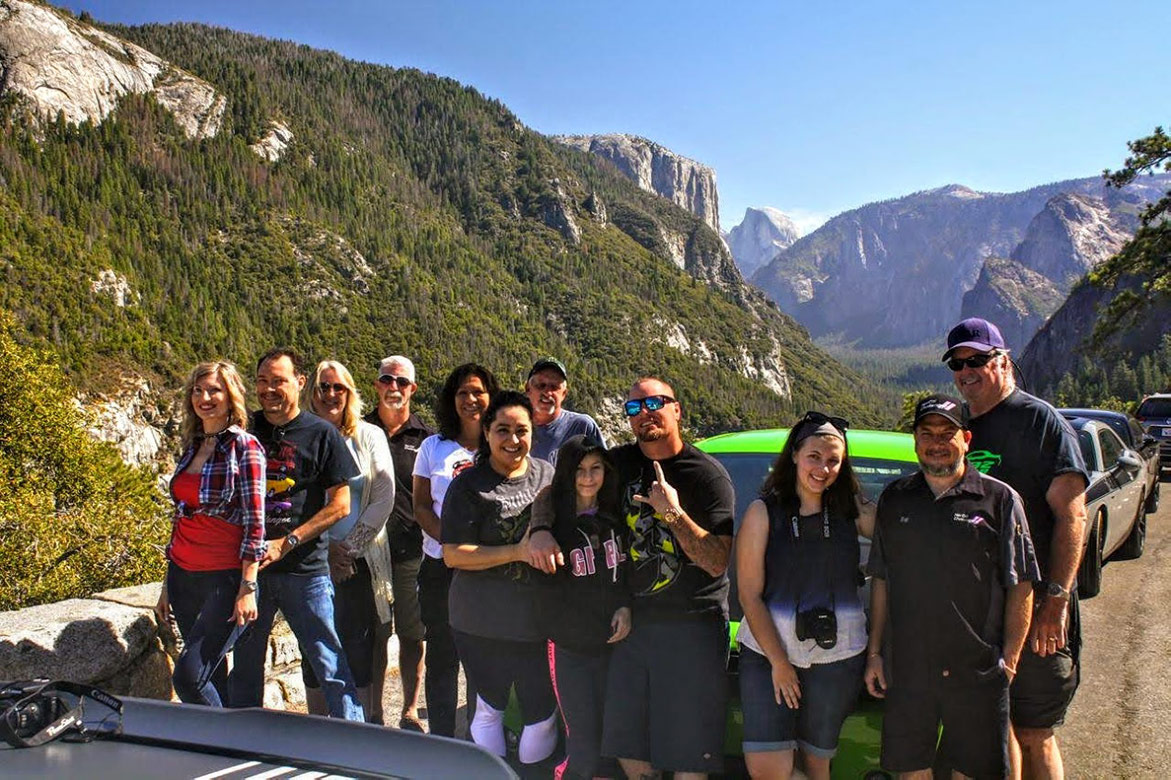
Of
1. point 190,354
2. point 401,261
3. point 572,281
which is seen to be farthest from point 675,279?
point 190,354

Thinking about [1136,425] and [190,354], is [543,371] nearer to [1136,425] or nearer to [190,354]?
[1136,425]

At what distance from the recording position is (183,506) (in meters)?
3.36

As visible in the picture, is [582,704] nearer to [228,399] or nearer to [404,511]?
[404,511]

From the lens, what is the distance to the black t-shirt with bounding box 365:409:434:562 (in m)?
4.28

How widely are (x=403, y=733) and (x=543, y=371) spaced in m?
2.32

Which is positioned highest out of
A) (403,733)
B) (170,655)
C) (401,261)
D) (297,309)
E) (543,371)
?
(401,261)

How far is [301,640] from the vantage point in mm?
3545

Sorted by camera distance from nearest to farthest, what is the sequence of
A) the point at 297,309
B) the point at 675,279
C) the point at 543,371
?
the point at 543,371, the point at 297,309, the point at 675,279

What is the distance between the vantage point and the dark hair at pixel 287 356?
369 cm

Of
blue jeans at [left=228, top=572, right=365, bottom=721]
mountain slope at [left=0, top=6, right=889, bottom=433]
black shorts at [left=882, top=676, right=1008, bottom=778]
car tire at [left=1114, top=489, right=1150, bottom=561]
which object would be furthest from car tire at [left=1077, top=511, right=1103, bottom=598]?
mountain slope at [left=0, top=6, right=889, bottom=433]

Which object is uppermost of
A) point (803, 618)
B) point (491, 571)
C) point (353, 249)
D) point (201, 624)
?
point (353, 249)

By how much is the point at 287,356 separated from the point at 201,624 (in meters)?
1.31

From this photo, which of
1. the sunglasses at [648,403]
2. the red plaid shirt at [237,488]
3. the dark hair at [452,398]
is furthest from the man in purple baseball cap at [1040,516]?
the red plaid shirt at [237,488]

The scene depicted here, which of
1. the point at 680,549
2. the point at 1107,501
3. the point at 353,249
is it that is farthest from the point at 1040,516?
the point at 353,249
